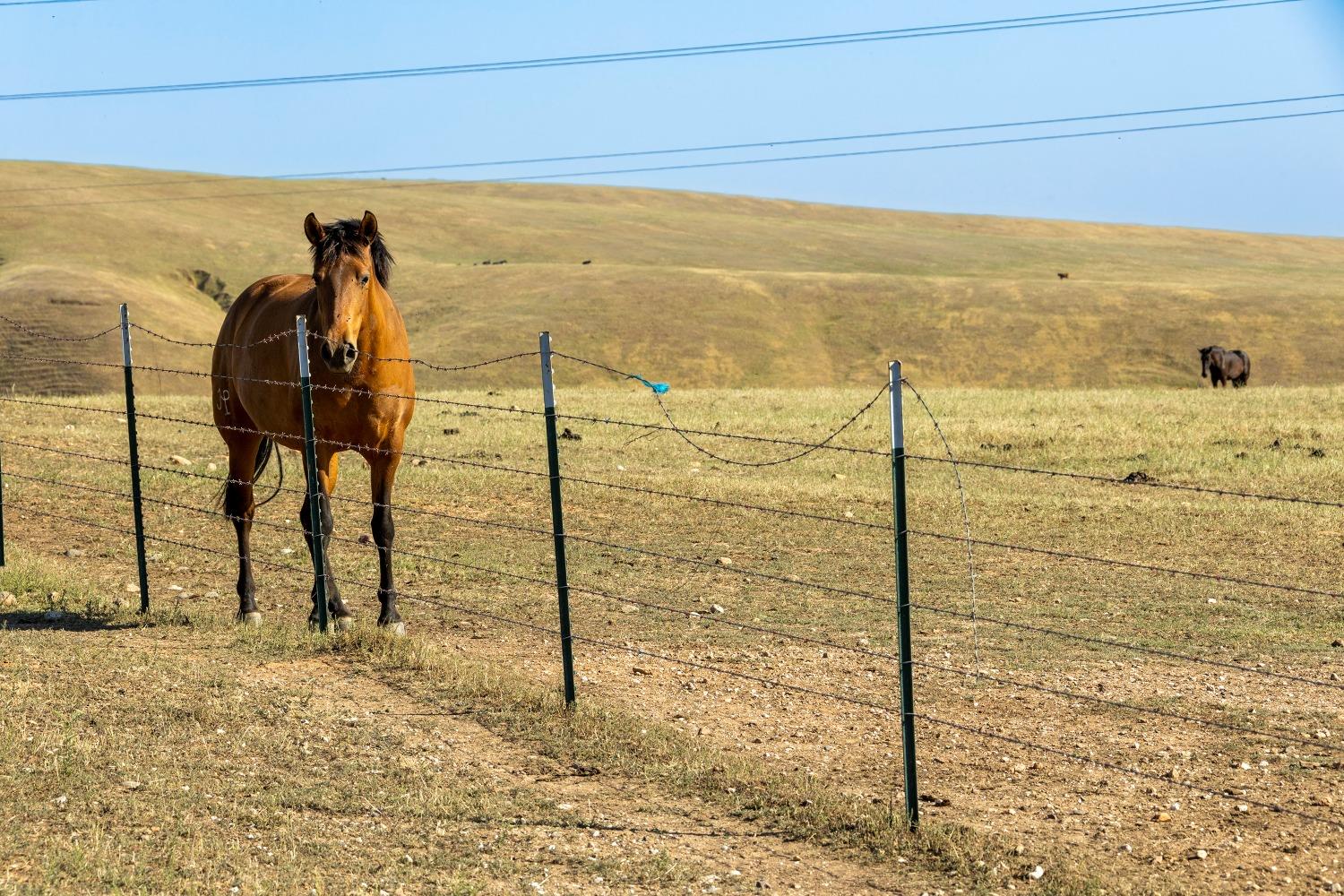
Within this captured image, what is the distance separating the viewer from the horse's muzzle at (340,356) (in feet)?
31.8

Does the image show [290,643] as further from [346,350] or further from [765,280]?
[765,280]

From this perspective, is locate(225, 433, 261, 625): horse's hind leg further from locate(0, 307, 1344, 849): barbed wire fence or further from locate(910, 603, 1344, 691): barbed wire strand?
locate(910, 603, 1344, 691): barbed wire strand

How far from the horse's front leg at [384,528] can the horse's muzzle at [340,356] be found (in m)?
1.07

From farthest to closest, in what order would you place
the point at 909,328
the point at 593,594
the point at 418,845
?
the point at 909,328
the point at 593,594
the point at 418,845

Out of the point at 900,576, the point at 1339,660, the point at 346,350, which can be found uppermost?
the point at 346,350

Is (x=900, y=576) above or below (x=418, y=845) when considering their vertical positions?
above

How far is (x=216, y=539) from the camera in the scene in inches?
556

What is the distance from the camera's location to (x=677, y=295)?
7519 centimetres

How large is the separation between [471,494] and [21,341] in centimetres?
5040

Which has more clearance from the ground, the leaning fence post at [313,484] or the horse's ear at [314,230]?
the horse's ear at [314,230]

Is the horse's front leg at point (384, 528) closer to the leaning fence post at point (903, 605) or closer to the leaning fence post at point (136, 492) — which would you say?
the leaning fence post at point (136, 492)

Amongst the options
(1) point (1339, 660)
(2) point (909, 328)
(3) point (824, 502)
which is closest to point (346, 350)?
(1) point (1339, 660)

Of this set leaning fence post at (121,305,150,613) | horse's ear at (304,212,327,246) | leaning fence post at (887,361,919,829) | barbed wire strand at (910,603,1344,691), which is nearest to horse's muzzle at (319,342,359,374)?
horse's ear at (304,212,327,246)

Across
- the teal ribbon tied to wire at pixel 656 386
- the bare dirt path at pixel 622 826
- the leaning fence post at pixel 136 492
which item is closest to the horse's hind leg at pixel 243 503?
the leaning fence post at pixel 136 492
